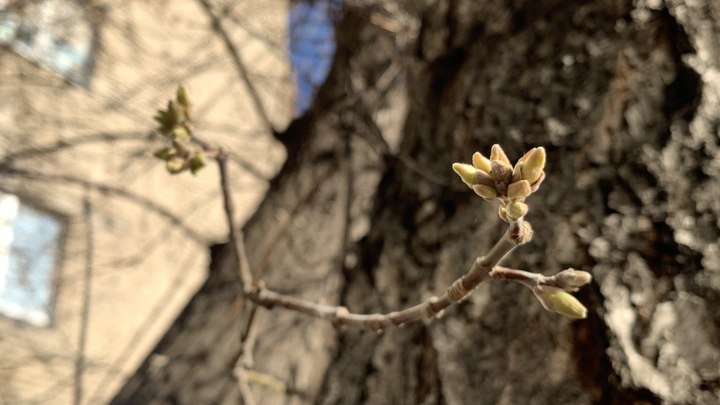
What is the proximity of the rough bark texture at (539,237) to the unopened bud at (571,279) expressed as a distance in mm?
387

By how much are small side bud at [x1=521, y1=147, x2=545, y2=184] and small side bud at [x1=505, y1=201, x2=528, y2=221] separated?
0.02 m

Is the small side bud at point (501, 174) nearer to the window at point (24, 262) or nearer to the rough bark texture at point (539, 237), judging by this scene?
the rough bark texture at point (539, 237)

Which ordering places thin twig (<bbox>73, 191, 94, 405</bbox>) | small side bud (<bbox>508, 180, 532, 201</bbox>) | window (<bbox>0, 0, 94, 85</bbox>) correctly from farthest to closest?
window (<bbox>0, 0, 94, 85</bbox>), thin twig (<bbox>73, 191, 94, 405</bbox>), small side bud (<bbox>508, 180, 532, 201</bbox>)

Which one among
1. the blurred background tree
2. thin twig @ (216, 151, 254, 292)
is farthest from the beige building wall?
thin twig @ (216, 151, 254, 292)

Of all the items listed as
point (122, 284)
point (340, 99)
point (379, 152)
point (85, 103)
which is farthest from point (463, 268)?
point (122, 284)

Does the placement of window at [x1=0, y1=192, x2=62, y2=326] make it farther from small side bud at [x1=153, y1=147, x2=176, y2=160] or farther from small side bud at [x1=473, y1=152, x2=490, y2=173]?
small side bud at [x1=473, y1=152, x2=490, y2=173]

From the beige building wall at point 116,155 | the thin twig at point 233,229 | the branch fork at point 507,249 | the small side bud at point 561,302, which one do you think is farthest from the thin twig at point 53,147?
the small side bud at point 561,302

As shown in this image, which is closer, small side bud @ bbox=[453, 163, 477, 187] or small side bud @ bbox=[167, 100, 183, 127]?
small side bud @ bbox=[453, 163, 477, 187]

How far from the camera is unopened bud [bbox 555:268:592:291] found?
56cm

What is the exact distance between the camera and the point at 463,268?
46.6 inches

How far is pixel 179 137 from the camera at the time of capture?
942mm

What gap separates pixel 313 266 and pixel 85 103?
2394mm

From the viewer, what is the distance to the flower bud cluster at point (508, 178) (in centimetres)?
50

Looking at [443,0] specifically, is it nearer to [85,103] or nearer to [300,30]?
[300,30]
